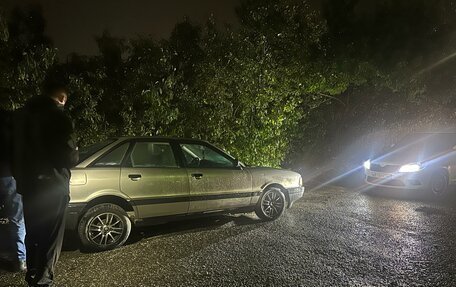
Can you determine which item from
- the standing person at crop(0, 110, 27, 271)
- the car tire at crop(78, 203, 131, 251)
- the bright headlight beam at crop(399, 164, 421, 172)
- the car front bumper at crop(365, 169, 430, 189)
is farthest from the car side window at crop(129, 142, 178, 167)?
the bright headlight beam at crop(399, 164, 421, 172)

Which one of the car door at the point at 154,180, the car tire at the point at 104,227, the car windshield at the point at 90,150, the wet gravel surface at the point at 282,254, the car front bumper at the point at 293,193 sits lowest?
the wet gravel surface at the point at 282,254

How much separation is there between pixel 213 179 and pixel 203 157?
1.52 ft

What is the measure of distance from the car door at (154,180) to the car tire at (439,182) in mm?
6413

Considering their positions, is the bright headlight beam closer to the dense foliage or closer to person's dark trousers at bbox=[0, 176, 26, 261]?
the dense foliage

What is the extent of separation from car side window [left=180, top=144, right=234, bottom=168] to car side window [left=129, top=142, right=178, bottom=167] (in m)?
0.26

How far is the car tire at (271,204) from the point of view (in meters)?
6.56

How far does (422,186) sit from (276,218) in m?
4.29

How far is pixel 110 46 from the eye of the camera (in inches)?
509

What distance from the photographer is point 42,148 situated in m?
3.24

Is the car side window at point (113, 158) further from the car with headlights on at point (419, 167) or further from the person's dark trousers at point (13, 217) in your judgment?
the car with headlights on at point (419, 167)

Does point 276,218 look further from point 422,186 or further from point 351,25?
point 351,25

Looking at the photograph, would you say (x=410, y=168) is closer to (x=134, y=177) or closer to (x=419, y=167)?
(x=419, y=167)

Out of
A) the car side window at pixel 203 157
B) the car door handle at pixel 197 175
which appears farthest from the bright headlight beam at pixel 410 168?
the car door handle at pixel 197 175

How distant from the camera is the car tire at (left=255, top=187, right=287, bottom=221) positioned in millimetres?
6562
